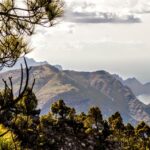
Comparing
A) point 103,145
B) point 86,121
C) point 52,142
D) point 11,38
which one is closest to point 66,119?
point 86,121

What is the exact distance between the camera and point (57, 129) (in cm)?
10181

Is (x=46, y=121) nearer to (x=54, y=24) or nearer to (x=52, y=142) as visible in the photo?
(x=52, y=142)

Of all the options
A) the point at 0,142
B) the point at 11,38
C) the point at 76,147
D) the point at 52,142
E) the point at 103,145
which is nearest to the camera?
the point at 0,142

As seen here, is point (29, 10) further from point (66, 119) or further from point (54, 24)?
point (66, 119)

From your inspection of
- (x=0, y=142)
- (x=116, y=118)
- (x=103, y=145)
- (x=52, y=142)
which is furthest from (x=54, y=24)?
(x=116, y=118)

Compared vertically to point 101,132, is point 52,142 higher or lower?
higher

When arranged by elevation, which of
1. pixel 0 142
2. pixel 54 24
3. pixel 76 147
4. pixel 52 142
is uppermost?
pixel 54 24

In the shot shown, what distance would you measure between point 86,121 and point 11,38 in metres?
99.5

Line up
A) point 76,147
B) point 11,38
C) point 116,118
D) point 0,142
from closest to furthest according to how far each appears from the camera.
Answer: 1. point 0,142
2. point 11,38
3. point 76,147
4. point 116,118

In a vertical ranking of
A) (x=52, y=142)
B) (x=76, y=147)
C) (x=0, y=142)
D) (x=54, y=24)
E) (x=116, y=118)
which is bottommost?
(x=116, y=118)

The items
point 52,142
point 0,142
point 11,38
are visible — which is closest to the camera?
point 0,142

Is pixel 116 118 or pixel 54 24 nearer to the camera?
pixel 54 24

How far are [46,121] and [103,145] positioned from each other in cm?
1599

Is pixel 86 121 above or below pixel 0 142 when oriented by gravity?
below
